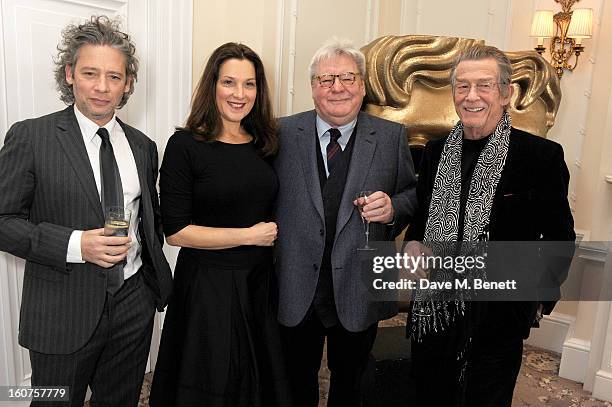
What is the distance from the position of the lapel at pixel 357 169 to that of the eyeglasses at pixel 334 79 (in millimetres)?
188

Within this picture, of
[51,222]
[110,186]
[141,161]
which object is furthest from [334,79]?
[51,222]

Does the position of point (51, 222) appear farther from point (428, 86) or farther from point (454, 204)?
point (428, 86)

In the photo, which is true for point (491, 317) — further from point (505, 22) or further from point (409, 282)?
point (505, 22)

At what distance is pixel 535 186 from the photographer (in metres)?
1.85

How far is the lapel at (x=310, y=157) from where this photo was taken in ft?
6.72

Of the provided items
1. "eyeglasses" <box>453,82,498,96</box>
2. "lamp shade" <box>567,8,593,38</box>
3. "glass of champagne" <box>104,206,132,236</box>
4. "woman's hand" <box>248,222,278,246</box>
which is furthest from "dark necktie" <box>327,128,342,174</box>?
"lamp shade" <box>567,8,593,38</box>

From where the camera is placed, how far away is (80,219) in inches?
68.3

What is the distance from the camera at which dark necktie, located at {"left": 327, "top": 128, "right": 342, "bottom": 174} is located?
2.11 meters

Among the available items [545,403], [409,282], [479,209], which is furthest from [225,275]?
[545,403]

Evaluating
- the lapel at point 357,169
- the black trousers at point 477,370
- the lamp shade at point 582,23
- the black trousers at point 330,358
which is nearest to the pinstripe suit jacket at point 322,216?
the lapel at point 357,169

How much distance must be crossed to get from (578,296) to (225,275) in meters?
2.85

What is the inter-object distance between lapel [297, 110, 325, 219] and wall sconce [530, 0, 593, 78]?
2.48m

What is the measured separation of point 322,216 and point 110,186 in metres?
0.76

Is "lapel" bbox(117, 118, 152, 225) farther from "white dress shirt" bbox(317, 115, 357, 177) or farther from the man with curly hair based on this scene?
"white dress shirt" bbox(317, 115, 357, 177)
